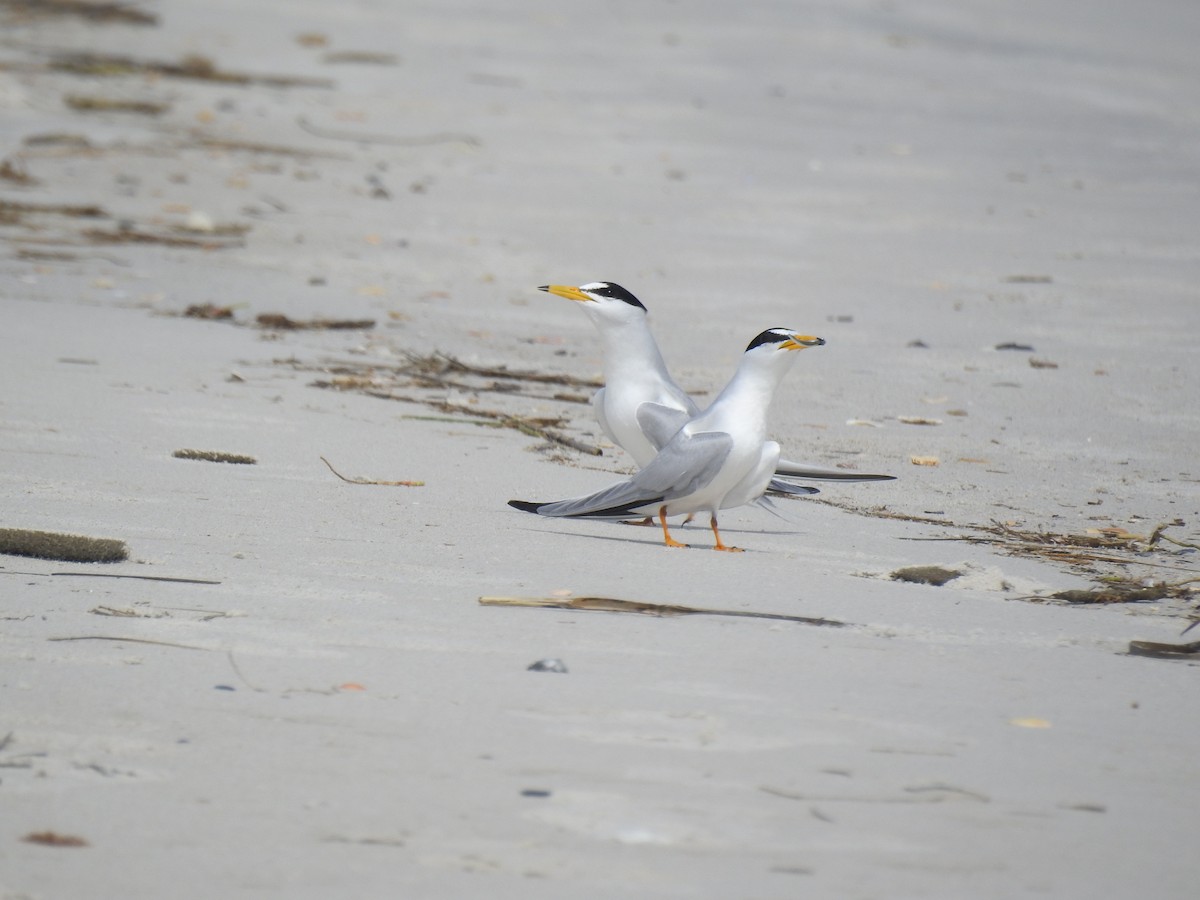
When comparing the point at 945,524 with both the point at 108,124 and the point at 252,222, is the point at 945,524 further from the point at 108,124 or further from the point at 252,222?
the point at 108,124

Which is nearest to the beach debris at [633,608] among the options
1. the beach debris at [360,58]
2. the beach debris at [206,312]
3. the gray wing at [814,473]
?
the gray wing at [814,473]

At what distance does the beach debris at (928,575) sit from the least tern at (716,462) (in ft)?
→ 1.86

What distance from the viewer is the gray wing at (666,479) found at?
4723mm

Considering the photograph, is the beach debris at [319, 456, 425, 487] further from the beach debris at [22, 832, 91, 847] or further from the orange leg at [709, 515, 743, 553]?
the beach debris at [22, 832, 91, 847]

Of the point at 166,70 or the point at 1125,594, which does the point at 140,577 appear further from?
the point at 166,70

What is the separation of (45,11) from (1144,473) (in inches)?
498

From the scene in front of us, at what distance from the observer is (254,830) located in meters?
2.67

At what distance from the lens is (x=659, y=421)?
5070 mm

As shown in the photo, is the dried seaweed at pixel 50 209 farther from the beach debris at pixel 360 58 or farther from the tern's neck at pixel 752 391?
the tern's neck at pixel 752 391

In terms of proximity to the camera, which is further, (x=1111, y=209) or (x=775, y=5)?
(x=775, y=5)

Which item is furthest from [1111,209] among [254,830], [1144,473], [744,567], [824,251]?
[254,830]

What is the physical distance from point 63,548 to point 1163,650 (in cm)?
254

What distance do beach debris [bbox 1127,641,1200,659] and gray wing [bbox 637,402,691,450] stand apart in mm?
1620

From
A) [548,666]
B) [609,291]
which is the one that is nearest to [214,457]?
[609,291]
